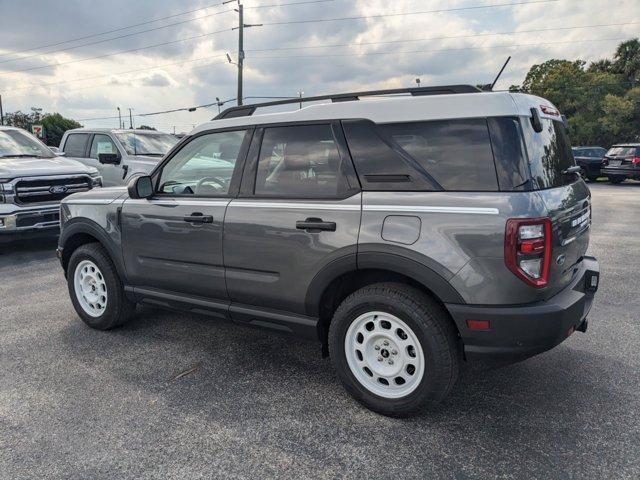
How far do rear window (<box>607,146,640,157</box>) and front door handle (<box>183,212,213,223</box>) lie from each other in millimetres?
20103

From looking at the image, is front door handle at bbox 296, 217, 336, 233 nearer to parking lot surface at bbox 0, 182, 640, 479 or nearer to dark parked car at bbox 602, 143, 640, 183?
parking lot surface at bbox 0, 182, 640, 479

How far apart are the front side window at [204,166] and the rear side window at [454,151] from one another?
135 cm

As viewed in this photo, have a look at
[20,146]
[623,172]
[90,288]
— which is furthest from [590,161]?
[90,288]

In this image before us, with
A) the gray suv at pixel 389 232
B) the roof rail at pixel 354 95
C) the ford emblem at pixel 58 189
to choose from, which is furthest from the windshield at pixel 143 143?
the roof rail at pixel 354 95

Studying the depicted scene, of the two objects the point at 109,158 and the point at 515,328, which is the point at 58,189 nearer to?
the point at 109,158

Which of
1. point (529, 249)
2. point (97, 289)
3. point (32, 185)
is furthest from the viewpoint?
point (32, 185)

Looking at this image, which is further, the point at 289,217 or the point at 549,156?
the point at 289,217

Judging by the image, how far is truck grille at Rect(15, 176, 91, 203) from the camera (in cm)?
770

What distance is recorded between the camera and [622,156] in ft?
63.5

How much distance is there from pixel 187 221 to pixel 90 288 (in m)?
1.53

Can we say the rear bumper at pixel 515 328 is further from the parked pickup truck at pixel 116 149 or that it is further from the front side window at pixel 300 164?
the parked pickup truck at pixel 116 149

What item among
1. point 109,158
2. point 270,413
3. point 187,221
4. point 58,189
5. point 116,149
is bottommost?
point 270,413

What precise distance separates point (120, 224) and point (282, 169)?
5.39 ft

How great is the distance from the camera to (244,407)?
3217 mm
